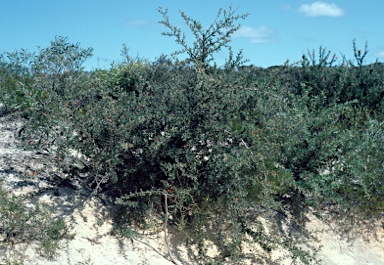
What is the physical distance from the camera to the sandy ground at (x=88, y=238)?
21.7 ft

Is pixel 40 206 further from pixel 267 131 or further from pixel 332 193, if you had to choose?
pixel 332 193

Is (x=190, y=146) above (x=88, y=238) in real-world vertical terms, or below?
above

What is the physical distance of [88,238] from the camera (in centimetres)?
690

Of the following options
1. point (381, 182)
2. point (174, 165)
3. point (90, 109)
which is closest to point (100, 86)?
point (90, 109)

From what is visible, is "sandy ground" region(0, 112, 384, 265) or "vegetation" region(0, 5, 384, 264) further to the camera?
"vegetation" region(0, 5, 384, 264)

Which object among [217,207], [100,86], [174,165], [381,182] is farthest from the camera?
[381,182]

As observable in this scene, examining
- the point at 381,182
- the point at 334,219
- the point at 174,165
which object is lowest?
the point at 334,219

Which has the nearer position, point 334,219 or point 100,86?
point 100,86

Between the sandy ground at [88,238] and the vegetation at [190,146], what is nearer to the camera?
the sandy ground at [88,238]

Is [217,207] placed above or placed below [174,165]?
below

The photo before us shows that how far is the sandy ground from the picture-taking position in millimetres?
6625

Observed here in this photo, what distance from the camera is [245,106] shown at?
8.21 m

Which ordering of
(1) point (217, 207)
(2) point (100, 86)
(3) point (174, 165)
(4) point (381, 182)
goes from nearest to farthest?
(3) point (174, 165) < (1) point (217, 207) < (2) point (100, 86) < (4) point (381, 182)

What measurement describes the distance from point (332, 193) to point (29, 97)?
4532mm
